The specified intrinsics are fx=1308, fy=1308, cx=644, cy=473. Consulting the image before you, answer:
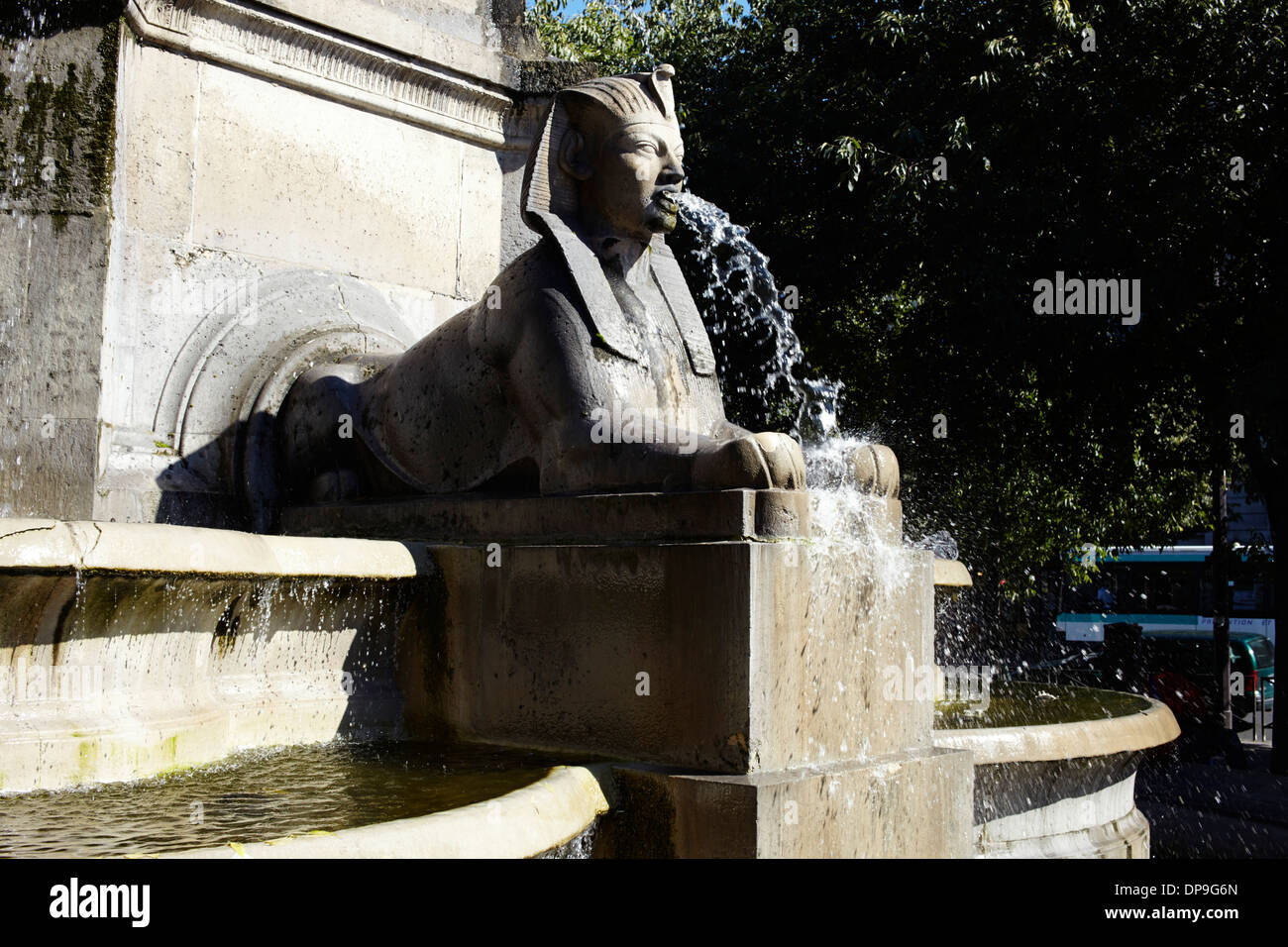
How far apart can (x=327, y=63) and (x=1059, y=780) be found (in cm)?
465

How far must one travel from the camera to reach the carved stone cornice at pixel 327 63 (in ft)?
18.5

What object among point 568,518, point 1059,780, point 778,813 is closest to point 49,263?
point 568,518

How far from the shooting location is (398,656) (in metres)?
4.82

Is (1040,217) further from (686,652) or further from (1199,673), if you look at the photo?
(686,652)

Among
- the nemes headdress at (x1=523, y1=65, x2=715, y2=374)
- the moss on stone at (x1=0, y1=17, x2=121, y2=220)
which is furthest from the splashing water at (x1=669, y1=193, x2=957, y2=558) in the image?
the moss on stone at (x1=0, y1=17, x2=121, y2=220)

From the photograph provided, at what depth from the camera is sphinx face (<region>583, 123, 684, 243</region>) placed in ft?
16.3

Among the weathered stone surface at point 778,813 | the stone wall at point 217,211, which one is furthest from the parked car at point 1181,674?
the weathered stone surface at point 778,813

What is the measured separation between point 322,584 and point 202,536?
649 mm

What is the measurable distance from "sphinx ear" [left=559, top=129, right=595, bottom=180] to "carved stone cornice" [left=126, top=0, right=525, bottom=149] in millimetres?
1694

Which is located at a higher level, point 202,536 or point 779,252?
point 779,252

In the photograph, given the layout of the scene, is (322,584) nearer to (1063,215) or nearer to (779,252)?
(1063,215)

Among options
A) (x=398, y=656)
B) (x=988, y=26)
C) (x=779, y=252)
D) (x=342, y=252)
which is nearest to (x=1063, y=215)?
(x=988, y=26)

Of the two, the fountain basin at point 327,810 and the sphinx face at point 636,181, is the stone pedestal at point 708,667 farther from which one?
the sphinx face at point 636,181

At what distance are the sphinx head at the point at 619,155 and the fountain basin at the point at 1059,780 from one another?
7.46 ft
